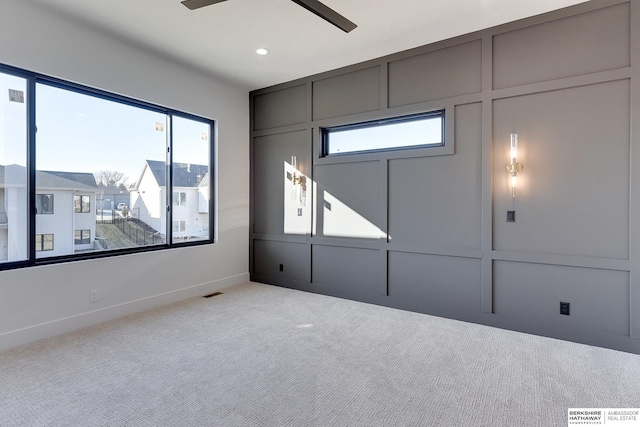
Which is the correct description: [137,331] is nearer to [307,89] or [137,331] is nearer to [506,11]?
[307,89]

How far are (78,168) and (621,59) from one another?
198 inches

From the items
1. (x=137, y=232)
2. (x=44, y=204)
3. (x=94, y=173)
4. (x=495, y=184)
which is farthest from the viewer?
(x=137, y=232)

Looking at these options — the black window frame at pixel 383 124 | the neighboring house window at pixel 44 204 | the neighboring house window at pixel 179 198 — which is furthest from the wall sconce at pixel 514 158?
the neighboring house window at pixel 44 204

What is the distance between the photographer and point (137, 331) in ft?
10.9

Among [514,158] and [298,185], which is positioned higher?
[514,158]

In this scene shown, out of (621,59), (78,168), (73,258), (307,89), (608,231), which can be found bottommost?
(73,258)

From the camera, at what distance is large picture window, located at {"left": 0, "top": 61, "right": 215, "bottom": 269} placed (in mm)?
3059

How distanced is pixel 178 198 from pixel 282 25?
2437 mm

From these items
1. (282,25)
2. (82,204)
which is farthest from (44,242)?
(282,25)

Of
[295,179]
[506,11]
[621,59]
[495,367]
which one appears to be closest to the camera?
[495,367]

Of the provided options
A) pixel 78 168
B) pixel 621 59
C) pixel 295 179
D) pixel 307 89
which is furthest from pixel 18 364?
pixel 621 59

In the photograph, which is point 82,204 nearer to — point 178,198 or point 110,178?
point 110,178

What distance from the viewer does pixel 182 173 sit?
4.52m

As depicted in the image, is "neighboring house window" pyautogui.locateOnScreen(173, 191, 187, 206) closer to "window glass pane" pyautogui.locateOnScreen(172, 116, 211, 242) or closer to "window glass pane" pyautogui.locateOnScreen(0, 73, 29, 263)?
"window glass pane" pyautogui.locateOnScreen(172, 116, 211, 242)
